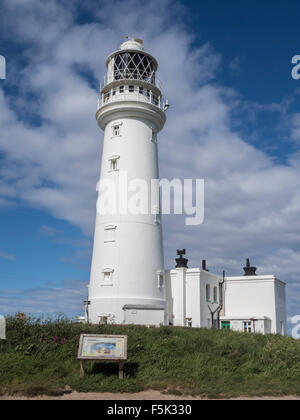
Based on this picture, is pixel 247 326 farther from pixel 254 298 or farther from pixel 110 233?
pixel 110 233

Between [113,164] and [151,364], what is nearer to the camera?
[151,364]

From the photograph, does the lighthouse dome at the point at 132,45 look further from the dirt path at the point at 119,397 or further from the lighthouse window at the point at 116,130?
the dirt path at the point at 119,397

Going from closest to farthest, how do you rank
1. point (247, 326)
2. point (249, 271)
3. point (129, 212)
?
point (129, 212) → point (247, 326) → point (249, 271)

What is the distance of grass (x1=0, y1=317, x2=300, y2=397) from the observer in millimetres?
12391

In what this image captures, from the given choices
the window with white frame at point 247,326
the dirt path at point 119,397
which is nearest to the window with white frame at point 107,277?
the window with white frame at point 247,326

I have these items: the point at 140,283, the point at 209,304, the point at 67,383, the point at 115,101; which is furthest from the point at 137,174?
the point at 67,383

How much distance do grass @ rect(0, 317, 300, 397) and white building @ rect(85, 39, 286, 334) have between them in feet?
19.6

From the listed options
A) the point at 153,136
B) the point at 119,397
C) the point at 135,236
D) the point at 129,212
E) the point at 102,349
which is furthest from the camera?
the point at 153,136

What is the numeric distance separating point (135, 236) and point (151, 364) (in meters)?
10.9

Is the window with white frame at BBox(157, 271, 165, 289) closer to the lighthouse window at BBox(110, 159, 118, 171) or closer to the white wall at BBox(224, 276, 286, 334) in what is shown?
the lighthouse window at BBox(110, 159, 118, 171)

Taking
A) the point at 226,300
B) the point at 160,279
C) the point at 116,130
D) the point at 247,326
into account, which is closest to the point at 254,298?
the point at 226,300

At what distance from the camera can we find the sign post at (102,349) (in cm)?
1309

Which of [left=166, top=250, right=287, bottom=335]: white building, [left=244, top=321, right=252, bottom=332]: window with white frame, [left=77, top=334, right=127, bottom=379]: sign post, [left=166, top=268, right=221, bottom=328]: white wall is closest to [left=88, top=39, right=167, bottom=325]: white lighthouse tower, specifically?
[left=166, top=268, right=221, bottom=328]: white wall

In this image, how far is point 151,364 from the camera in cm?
1468
